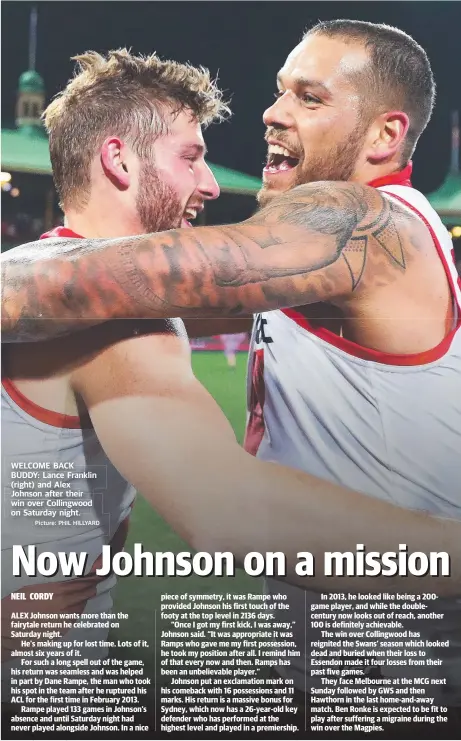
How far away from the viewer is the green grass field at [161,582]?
1.83 m

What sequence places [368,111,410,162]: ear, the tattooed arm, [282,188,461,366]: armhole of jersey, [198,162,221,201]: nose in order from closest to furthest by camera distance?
the tattooed arm
[282,188,461,366]: armhole of jersey
[368,111,410,162]: ear
[198,162,221,201]: nose

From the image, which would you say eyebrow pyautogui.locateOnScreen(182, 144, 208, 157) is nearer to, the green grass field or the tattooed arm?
the tattooed arm

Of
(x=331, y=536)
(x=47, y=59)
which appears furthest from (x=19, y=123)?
(x=331, y=536)

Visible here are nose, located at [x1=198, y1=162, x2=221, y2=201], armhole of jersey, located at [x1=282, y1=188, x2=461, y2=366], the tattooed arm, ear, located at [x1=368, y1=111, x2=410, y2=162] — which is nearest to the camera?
the tattooed arm

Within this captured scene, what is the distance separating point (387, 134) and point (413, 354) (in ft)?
2.06

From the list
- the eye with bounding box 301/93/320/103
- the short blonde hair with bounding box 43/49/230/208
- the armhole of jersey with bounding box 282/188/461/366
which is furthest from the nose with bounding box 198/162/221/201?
the armhole of jersey with bounding box 282/188/461/366

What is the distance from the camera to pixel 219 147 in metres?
1.95

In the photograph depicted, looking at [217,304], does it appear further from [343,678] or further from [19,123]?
[343,678]

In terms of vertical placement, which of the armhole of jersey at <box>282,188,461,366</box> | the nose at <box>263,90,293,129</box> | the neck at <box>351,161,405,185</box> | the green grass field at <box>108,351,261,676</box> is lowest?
the green grass field at <box>108,351,261,676</box>

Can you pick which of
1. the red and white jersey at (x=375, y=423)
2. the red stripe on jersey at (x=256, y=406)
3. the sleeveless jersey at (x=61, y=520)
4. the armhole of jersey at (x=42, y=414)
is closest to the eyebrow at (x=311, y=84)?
the red and white jersey at (x=375, y=423)

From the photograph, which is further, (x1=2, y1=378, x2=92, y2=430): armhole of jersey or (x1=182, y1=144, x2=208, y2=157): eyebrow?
(x1=182, y1=144, x2=208, y2=157): eyebrow

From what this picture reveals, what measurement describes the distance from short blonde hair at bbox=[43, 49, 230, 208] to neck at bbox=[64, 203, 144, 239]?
45mm

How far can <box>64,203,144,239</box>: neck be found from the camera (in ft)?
5.82

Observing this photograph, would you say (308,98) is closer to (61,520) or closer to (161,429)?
(161,429)
